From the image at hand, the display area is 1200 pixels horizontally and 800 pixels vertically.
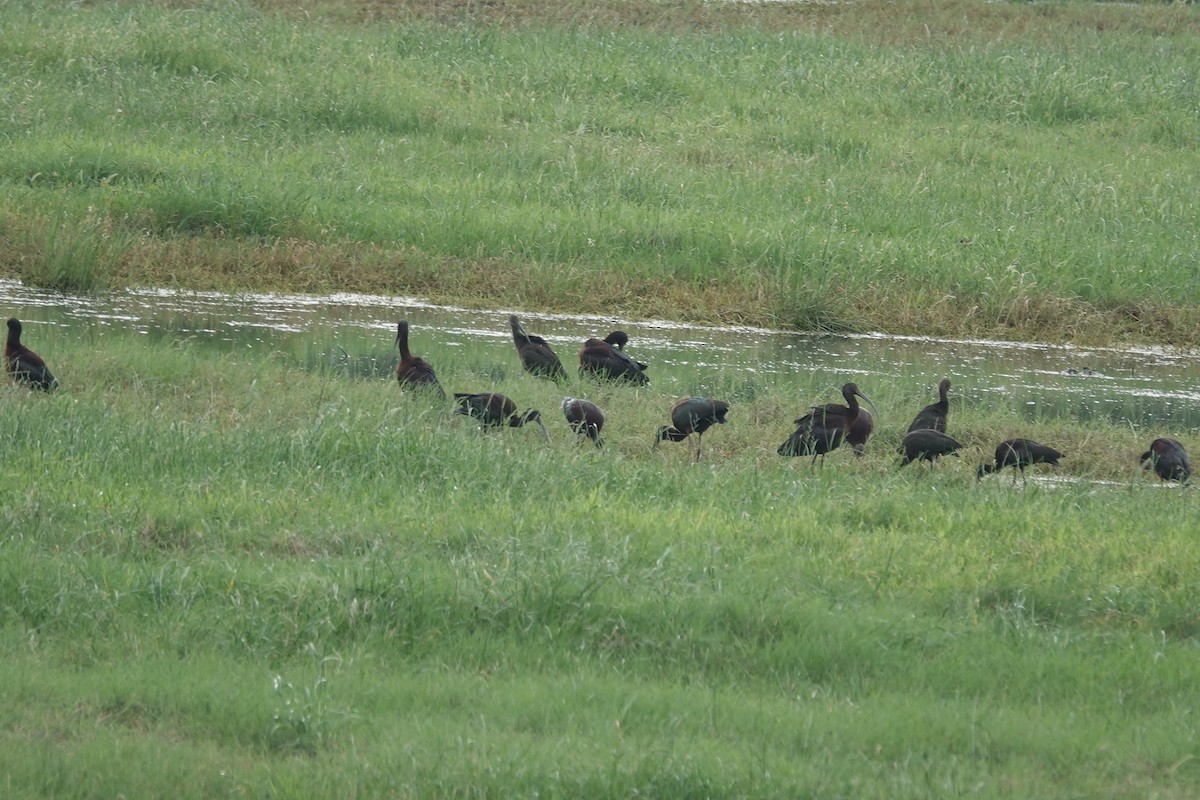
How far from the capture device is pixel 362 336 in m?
12.8

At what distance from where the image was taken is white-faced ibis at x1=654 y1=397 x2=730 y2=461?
912 cm

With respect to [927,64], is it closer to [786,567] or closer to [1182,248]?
[1182,248]

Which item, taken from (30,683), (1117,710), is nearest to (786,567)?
(1117,710)

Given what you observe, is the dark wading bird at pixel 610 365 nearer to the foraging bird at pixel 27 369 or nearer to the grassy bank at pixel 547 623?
the grassy bank at pixel 547 623

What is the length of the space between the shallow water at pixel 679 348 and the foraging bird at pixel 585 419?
199 cm

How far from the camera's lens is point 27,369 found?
30.4ft

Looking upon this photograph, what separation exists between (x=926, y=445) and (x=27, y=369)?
5.12 m

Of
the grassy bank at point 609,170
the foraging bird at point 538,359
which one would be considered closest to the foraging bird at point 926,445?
the foraging bird at point 538,359

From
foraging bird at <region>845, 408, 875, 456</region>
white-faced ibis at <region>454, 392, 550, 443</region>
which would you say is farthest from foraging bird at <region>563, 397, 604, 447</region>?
foraging bird at <region>845, 408, 875, 456</region>

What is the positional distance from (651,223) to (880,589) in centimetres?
932

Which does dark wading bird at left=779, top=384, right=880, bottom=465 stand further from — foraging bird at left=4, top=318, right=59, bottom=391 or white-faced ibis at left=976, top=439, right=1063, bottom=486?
foraging bird at left=4, top=318, right=59, bottom=391

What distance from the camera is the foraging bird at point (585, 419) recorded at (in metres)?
9.25

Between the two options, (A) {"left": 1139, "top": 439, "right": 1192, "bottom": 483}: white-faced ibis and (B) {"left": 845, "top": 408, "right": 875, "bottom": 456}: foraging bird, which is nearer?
(A) {"left": 1139, "top": 439, "right": 1192, "bottom": 483}: white-faced ibis

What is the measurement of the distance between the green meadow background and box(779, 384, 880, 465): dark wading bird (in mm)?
204
